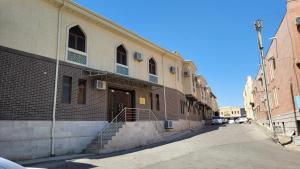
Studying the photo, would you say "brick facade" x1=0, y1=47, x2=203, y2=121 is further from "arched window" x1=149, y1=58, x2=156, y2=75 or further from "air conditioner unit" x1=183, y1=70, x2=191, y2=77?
"air conditioner unit" x1=183, y1=70, x2=191, y2=77

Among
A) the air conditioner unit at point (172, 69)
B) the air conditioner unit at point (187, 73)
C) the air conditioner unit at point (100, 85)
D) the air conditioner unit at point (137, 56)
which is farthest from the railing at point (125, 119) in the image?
the air conditioner unit at point (187, 73)

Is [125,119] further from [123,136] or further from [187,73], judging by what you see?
[187,73]

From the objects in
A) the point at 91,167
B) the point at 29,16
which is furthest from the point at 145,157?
the point at 29,16

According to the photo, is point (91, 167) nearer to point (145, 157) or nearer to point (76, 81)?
point (145, 157)

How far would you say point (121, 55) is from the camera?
53.8 ft

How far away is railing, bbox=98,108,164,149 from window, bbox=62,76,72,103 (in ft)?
7.77

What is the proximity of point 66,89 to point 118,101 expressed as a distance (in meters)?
4.38

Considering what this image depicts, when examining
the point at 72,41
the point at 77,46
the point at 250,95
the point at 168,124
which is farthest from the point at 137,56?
the point at 250,95

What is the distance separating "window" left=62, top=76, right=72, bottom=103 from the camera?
479 inches

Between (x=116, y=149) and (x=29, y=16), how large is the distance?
24.3ft

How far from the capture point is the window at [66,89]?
12172mm

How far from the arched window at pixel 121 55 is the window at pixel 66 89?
4259mm

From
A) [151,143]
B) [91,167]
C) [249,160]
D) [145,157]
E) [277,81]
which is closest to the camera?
[91,167]

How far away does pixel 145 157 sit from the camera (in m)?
10.3
